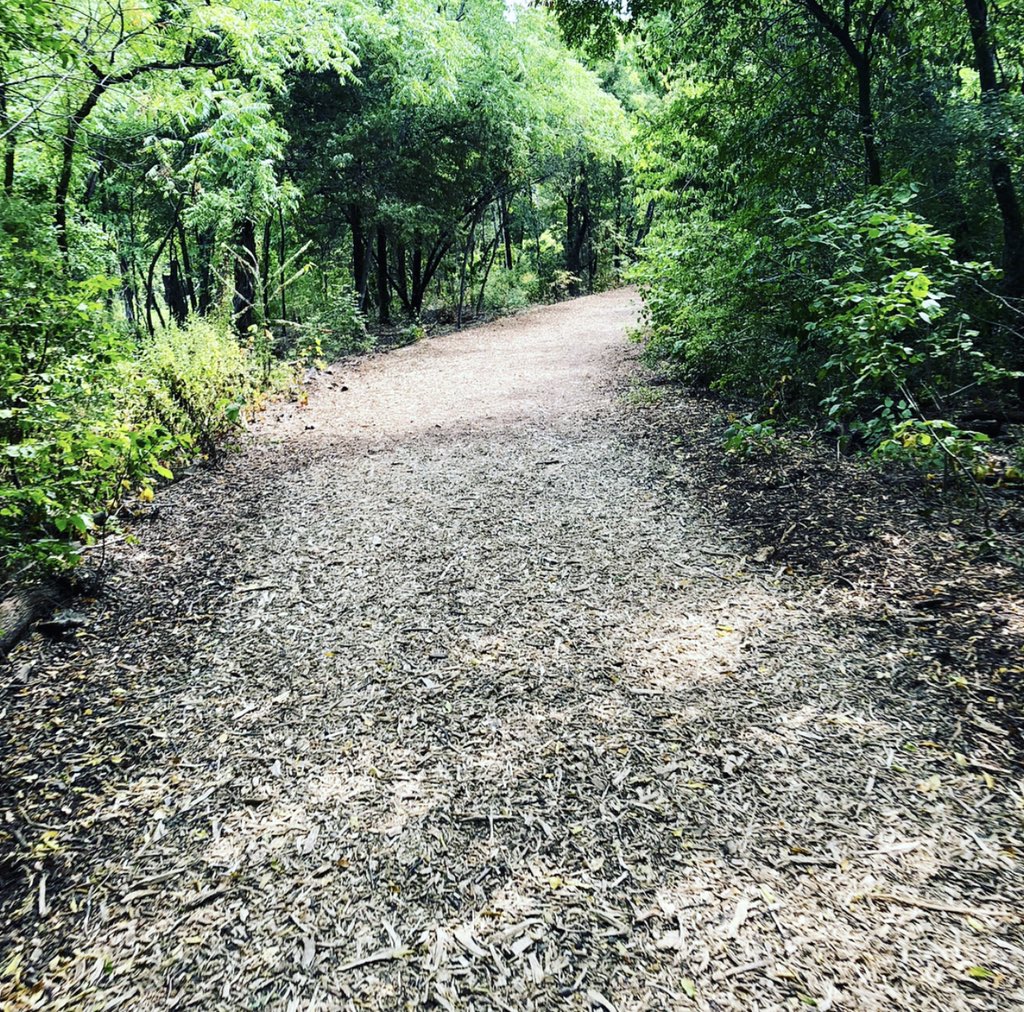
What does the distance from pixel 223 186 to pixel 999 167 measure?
9177mm

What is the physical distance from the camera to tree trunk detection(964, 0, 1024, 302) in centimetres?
418

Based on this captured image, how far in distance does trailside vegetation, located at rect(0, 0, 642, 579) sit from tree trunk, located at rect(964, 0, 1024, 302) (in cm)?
576

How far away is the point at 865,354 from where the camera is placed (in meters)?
3.26

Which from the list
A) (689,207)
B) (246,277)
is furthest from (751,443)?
(246,277)

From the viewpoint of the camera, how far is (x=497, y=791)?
2.20 meters

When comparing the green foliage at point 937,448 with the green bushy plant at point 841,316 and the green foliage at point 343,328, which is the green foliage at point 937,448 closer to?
the green bushy plant at point 841,316

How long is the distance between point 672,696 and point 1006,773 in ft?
3.76

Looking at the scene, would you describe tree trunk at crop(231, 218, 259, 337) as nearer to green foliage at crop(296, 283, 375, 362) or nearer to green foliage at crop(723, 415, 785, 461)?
green foliage at crop(296, 283, 375, 362)

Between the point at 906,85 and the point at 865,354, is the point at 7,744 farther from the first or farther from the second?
the point at 906,85

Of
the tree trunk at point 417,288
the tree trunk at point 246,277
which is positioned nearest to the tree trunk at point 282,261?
the tree trunk at point 246,277

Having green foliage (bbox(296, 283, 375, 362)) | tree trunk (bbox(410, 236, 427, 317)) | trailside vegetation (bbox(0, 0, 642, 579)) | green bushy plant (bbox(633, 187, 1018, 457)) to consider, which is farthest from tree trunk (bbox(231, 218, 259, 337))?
green bushy plant (bbox(633, 187, 1018, 457))

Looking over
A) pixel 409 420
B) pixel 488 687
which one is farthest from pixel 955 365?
pixel 409 420

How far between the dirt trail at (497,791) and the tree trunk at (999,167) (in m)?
3.43

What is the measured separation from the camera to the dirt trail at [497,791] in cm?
Result: 165
